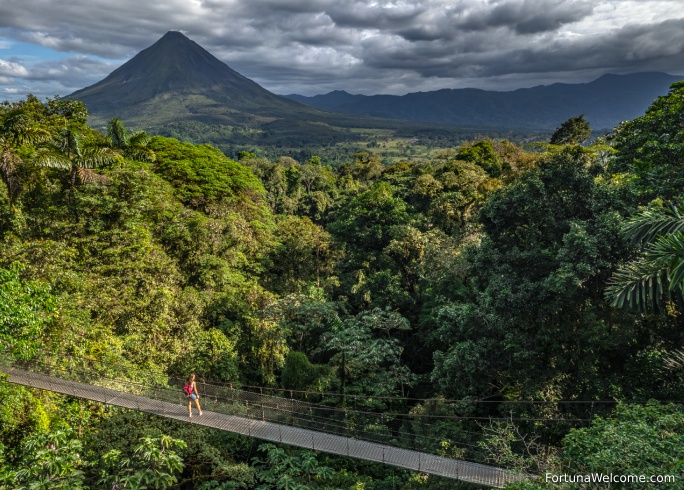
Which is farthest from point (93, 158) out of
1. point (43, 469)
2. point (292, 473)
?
point (292, 473)

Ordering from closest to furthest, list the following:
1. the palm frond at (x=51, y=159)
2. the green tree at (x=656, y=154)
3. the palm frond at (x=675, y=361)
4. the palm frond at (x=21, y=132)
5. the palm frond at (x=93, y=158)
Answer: the palm frond at (x=675, y=361) < the green tree at (x=656, y=154) < the palm frond at (x=51, y=159) < the palm frond at (x=93, y=158) < the palm frond at (x=21, y=132)

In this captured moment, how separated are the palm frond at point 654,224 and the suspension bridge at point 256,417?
551cm

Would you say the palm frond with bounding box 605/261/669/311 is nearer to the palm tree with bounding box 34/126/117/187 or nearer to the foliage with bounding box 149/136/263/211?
the palm tree with bounding box 34/126/117/187

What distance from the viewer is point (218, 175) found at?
2214cm

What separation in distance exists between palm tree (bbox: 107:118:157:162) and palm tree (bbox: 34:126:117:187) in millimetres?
5090

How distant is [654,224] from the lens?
7.65 metres

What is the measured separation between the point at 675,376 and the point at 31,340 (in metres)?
13.8

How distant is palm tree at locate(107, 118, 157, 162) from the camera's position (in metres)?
19.5

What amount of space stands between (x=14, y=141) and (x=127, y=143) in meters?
6.12

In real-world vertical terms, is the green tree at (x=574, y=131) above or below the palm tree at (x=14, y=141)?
above

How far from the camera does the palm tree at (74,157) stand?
12281 mm

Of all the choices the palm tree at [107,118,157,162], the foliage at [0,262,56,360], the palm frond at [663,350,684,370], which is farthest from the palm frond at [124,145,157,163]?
the palm frond at [663,350,684,370]

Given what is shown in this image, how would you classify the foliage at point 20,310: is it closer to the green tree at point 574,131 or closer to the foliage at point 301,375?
the foliage at point 301,375

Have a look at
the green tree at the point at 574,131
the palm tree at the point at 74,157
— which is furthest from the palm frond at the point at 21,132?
the green tree at the point at 574,131
